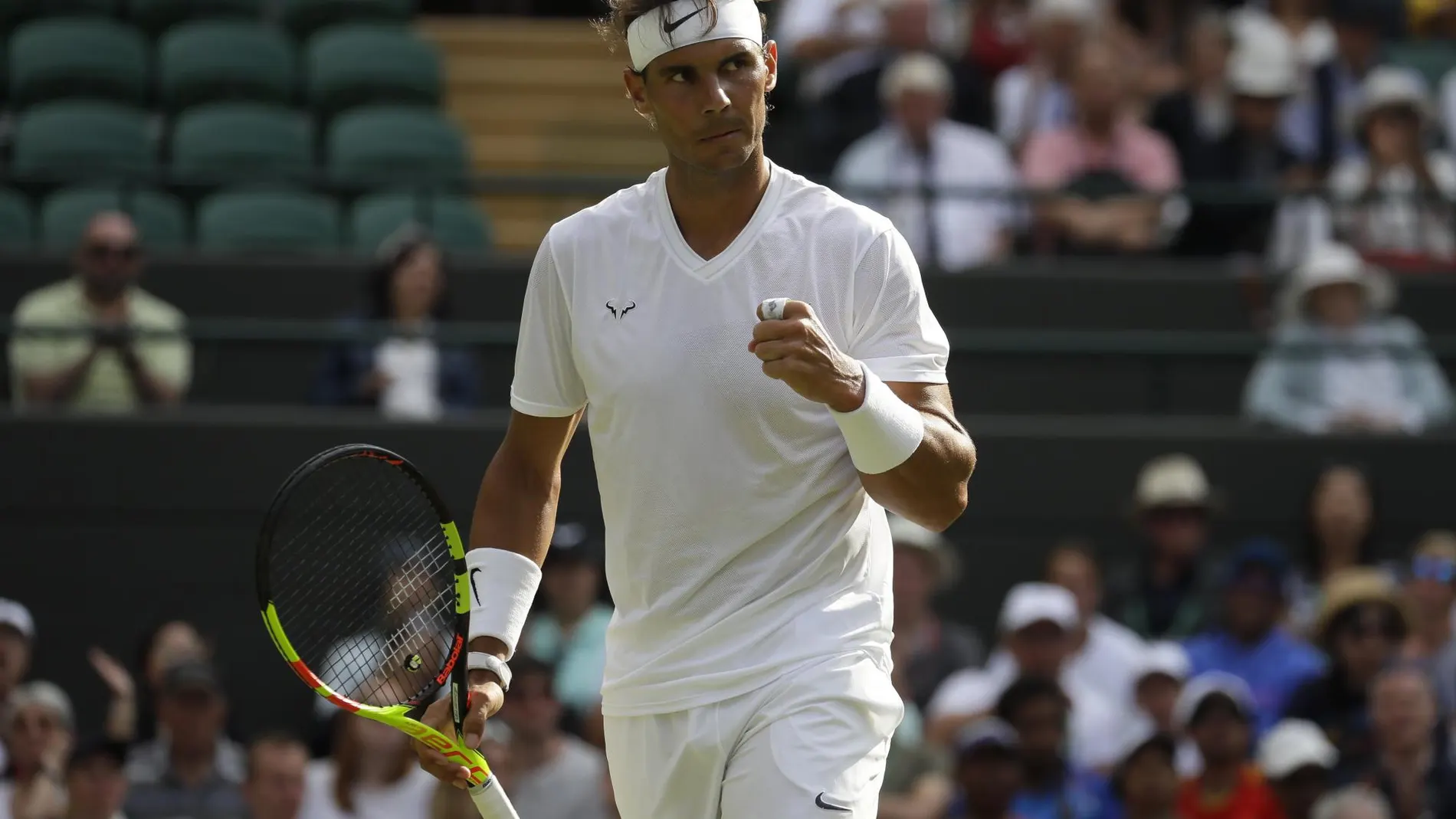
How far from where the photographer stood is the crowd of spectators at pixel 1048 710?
7.87 m

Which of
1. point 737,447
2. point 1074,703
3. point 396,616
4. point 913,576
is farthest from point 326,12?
point 737,447

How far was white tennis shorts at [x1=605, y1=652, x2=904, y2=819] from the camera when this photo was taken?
12.7 ft

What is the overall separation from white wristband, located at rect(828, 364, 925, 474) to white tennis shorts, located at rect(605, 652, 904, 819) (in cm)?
41

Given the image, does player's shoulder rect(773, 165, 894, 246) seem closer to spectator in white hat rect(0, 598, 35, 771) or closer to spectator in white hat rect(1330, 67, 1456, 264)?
spectator in white hat rect(0, 598, 35, 771)

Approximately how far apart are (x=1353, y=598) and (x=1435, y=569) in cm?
41

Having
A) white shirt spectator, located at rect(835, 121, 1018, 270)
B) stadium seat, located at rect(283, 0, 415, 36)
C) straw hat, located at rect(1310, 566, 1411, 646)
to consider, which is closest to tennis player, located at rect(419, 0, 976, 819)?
straw hat, located at rect(1310, 566, 1411, 646)

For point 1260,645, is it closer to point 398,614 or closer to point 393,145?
point 398,614

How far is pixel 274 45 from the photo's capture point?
12289 millimetres

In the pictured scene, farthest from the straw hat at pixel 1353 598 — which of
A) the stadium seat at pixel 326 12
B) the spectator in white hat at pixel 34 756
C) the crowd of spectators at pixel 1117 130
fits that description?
the stadium seat at pixel 326 12

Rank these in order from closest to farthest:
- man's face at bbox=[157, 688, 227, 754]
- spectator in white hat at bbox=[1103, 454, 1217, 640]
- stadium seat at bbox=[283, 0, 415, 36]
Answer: man's face at bbox=[157, 688, 227, 754] < spectator in white hat at bbox=[1103, 454, 1217, 640] < stadium seat at bbox=[283, 0, 415, 36]

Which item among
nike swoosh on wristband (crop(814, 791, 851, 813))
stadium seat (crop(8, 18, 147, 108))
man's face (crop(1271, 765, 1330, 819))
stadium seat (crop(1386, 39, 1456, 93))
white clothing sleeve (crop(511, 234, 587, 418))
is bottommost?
man's face (crop(1271, 765, 1330, 819))

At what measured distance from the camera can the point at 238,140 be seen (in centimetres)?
1163

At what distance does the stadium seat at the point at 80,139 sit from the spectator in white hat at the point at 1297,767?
634cm

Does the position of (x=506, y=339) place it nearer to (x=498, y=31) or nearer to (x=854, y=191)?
(x=854, y=191)
